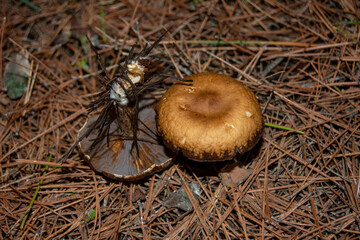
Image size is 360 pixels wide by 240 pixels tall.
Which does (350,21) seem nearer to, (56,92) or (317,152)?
(317,152)

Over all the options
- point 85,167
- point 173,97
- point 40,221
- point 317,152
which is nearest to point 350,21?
point 317,152

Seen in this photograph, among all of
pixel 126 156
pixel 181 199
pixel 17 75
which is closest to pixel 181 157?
pixel 181 199

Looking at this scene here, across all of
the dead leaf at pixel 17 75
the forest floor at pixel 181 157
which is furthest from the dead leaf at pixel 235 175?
the dead leaf at pixel 17 75

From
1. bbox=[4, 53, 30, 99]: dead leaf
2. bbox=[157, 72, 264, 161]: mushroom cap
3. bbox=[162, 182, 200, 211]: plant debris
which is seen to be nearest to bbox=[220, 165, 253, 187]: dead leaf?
bbox=[162, 182, 200, 211]: plant debris

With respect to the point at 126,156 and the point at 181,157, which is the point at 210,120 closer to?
the point at 181,157

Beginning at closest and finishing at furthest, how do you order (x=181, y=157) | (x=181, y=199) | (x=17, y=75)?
(x=181, y=199) → (x=181, y=157) → (x=17, y=75)

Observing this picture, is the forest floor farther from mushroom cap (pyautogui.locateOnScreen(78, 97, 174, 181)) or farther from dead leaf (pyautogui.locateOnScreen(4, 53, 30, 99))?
mushroom cap (pyautogui.locateOnScreen(78, 97, 174, 181))
